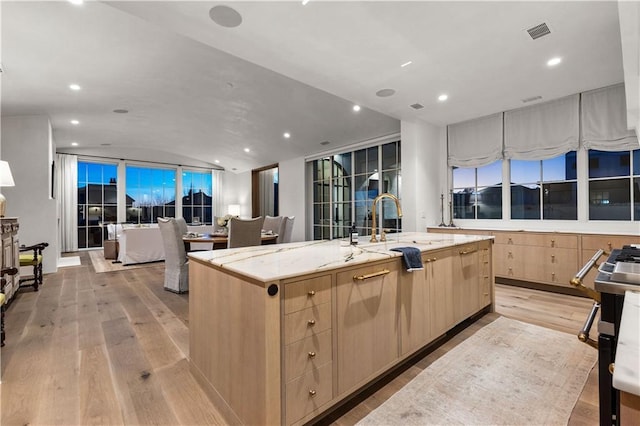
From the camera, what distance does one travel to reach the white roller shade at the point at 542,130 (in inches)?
162

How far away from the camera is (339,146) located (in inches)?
287

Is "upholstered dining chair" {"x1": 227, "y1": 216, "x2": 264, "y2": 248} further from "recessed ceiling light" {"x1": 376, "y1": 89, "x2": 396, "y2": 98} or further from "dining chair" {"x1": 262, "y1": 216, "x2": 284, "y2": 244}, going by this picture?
"recessed ceiling light" {"x1": 376, "y1": 89, "x2": 396, "y2": 98}

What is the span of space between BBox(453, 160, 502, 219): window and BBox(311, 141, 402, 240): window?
1145 millimetres

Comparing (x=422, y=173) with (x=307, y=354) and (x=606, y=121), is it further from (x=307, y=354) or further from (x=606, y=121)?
(x=307, y=354)

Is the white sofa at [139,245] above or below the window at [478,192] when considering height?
below

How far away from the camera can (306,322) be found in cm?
138

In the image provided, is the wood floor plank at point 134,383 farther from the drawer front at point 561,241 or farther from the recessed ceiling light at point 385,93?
the drawer front at point 561,241

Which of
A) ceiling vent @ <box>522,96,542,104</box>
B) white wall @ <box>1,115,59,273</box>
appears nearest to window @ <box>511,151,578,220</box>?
ceiling vent @ <box>522,96,542,104</box>

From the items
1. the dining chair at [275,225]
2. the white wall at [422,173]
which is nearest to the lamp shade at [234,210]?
the dining chair at [275,225]

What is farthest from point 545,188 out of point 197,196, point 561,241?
point 197,196

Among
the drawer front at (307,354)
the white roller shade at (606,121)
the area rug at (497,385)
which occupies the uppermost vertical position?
the white roller shade at (606,121)

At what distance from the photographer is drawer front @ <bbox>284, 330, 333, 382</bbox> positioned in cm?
132

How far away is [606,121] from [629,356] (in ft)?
15.6

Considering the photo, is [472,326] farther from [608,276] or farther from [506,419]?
[608,276]
